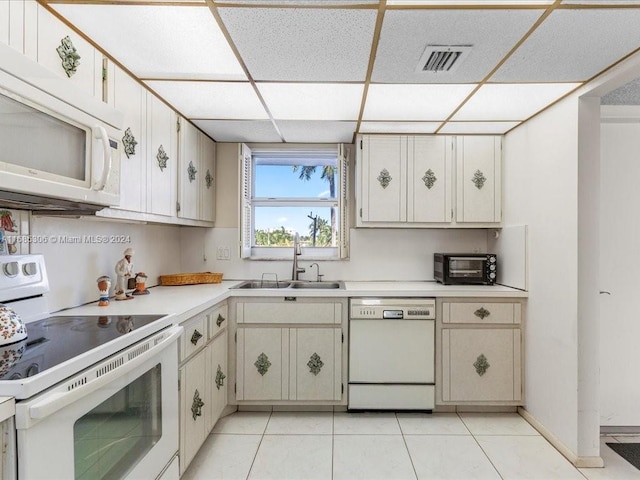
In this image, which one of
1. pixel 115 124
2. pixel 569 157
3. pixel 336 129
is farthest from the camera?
pixel 336 129

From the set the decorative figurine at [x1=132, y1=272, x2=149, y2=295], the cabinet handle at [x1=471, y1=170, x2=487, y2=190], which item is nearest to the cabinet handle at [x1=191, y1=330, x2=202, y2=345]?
the decorative figurine at [x1=132, y1=272, x2=149, y2=295]

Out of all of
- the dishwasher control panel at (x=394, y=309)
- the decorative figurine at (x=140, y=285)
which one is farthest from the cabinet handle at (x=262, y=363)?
the decorative figurine at (x=140, y=285)

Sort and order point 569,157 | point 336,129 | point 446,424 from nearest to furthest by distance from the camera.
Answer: point 569,157 < point 446,424 < point 336,129

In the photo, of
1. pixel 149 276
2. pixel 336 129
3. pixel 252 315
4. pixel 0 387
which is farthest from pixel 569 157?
pixel 149 276

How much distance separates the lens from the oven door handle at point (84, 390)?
88 cm

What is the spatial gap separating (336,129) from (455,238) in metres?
1.43

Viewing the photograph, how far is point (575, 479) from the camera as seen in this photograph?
191 centimetres

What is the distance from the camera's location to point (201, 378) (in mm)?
2049

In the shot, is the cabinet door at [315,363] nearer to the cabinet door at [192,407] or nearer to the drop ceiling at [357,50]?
the cabinet door at [192,407]

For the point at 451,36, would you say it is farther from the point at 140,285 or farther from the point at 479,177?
the point at 140,285

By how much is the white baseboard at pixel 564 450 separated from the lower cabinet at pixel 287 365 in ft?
4.33

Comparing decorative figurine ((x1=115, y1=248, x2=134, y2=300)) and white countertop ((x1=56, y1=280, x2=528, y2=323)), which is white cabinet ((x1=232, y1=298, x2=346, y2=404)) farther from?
decorative figurine ((x1=115, y1=248, x2=134, y2=300))

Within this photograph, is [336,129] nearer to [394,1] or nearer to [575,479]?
[394,1]

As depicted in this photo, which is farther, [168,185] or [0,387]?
[168,185]
